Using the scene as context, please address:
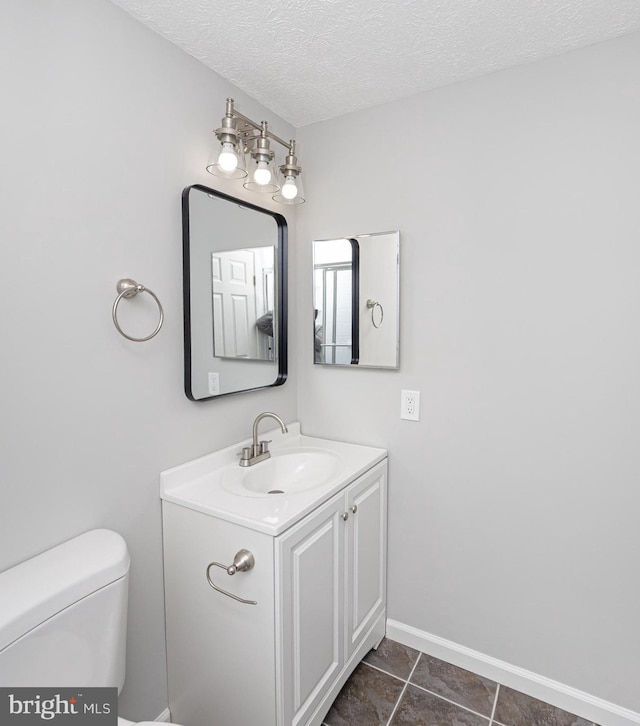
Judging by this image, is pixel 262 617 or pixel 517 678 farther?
pixel 517 678

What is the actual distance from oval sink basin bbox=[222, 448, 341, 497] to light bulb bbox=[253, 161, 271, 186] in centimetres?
110

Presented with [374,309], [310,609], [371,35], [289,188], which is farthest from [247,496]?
[371,35]

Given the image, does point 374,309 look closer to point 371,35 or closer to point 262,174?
point 262,174

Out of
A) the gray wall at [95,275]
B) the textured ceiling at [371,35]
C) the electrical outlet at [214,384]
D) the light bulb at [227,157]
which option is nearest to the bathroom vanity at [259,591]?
the gray wall at [95,275]

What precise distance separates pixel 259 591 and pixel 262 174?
143cm

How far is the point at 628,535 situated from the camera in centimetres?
147

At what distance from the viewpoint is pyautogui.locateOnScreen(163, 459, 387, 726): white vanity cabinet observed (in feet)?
4.12

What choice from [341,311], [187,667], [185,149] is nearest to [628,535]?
[341,311]

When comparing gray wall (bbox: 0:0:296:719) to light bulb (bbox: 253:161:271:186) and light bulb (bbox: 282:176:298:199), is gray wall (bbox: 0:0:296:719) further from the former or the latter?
light bulb (bbox: 282:176:298:199)

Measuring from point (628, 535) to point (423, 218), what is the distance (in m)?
1.37

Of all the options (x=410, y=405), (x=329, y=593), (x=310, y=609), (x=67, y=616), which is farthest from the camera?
(x=410, y=405)

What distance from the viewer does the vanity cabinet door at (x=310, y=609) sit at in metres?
1.27

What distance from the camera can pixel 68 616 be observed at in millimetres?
1023

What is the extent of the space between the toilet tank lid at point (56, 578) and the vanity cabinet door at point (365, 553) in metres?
0.79
